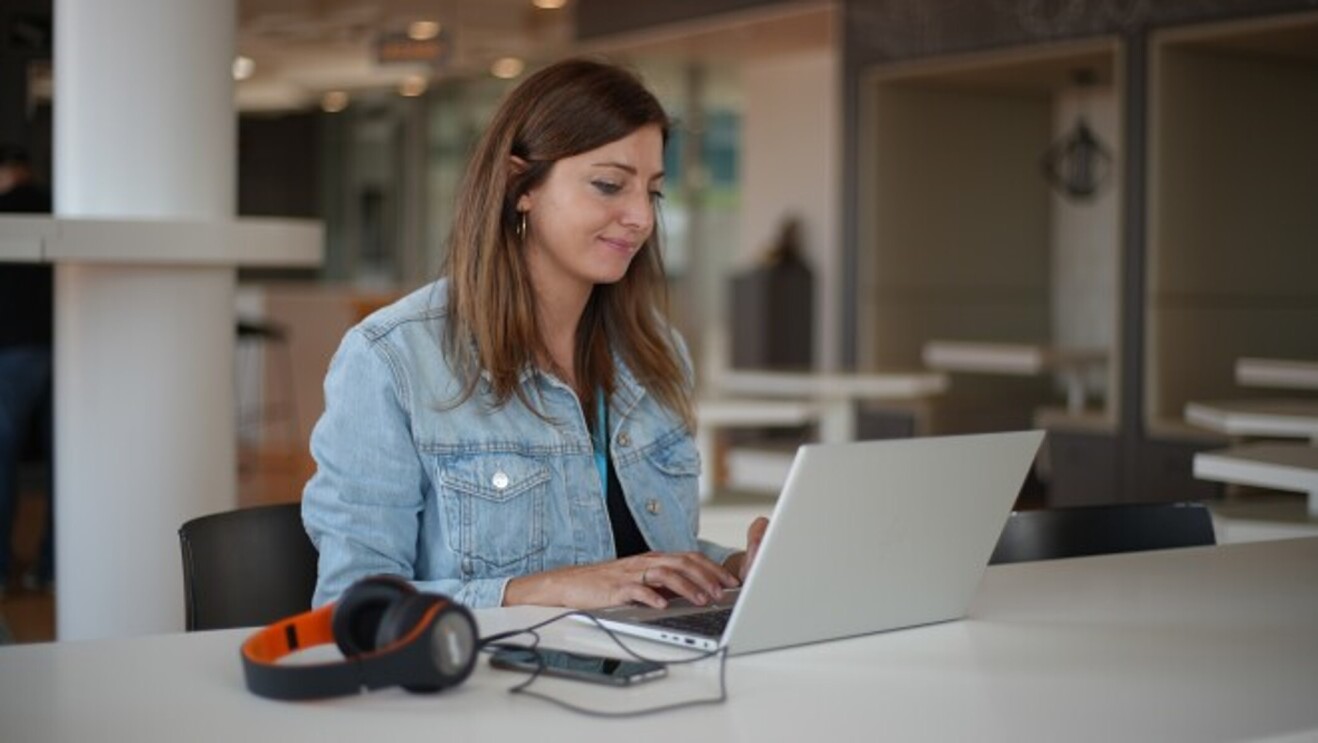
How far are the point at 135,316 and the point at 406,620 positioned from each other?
2458 millimetres

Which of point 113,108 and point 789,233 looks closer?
point 113,108

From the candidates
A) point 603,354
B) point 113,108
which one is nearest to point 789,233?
point 113,108

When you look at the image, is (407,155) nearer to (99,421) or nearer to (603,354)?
(99,421)

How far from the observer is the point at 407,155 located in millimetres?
15008

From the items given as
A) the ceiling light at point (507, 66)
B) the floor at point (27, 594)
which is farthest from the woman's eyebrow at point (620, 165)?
the ceiling light at point (507, 66)

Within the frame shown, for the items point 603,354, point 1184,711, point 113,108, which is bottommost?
point 1184,711

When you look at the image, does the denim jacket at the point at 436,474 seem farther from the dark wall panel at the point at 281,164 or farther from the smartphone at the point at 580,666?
the dark wall panel at the point at 281,164

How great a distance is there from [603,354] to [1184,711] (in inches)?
40.6

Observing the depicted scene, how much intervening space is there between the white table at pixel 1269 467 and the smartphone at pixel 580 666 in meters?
2.17

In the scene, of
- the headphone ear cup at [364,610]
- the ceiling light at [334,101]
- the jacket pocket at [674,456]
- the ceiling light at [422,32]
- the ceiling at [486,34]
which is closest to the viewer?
the headphone ear cup at [364,610]

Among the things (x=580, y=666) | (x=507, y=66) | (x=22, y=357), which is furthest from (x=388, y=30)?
(x=580, y=666)

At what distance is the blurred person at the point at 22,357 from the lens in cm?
506

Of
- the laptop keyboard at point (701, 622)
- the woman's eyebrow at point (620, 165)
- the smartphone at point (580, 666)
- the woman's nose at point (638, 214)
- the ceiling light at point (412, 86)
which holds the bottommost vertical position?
the smartphone at point (580, 666)

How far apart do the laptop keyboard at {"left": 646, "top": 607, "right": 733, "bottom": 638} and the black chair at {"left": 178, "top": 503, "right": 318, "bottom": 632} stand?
0.57 metres
